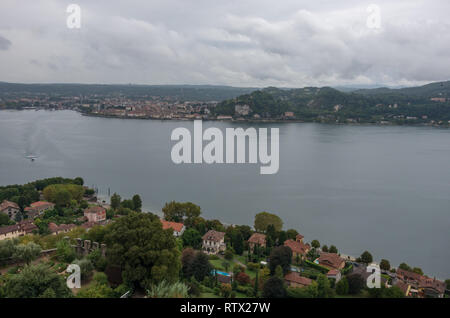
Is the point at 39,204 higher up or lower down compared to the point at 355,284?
higher up

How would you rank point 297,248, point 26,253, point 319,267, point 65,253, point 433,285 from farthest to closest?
point 297,248 → point 319,267 → point 433,285 → point 65,253 → point 26,253

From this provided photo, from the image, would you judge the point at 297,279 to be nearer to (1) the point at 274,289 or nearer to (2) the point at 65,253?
(1) the point at 274,289

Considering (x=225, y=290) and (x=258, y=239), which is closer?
(x=225, y=290)

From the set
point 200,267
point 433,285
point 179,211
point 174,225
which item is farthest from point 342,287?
point 179,211

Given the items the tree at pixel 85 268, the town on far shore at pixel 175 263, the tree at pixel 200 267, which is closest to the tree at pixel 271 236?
the town on far shore at pixel 175 263

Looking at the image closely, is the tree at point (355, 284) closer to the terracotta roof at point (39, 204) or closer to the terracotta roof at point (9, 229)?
the terracotta roof at point (9, 229)

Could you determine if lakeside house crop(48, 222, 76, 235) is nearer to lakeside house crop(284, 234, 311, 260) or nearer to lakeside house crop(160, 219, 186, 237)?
lakeside house crop(160, 219, 186, 237)
